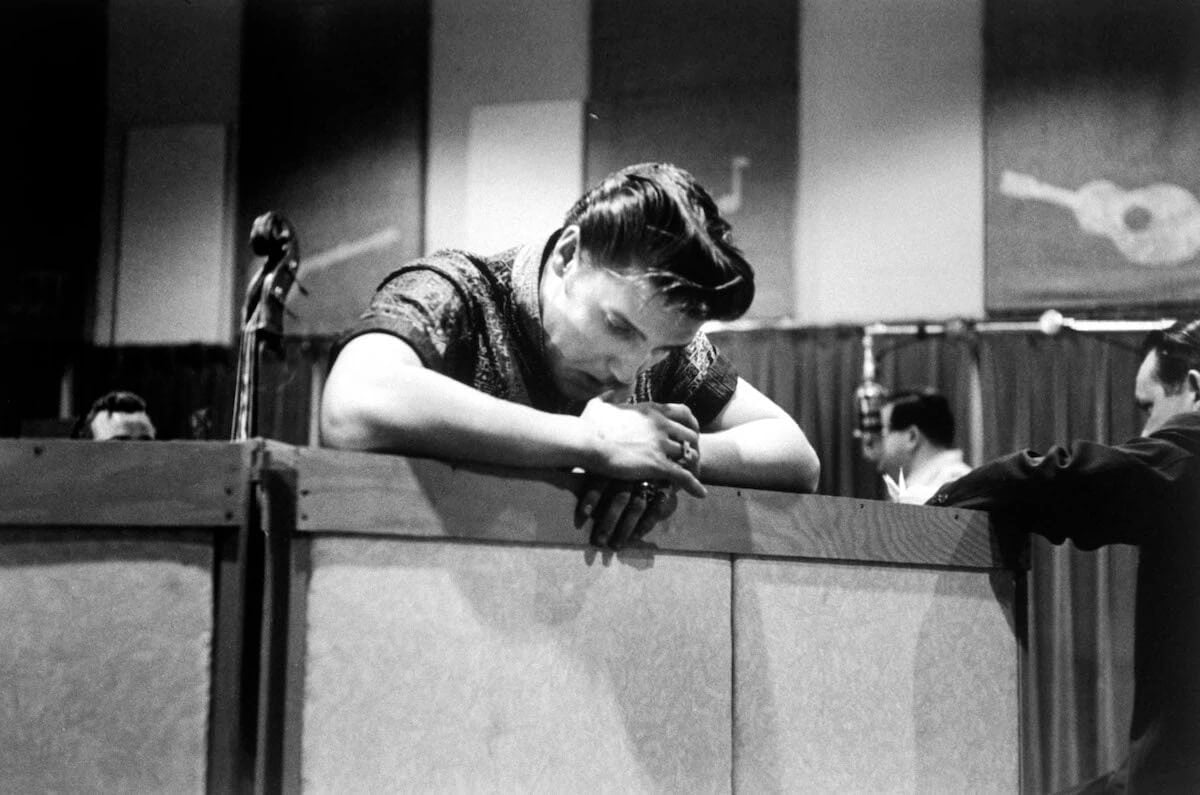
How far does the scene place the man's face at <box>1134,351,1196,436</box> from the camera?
110 inches

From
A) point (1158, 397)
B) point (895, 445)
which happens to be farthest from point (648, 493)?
point (895, 445)

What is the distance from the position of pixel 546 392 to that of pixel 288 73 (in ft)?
19.1

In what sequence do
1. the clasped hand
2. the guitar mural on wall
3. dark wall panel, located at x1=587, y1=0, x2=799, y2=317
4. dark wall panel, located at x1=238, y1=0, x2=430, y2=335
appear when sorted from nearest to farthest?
the clasped hand → the guitar mural on wall → dark wall panel, located at x1=587, y1=0, x2=799, y2=317 → dark wall panel, located at x1=238, y1=0, x2=430, y2=335

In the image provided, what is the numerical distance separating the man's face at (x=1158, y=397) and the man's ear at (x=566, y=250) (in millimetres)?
1737

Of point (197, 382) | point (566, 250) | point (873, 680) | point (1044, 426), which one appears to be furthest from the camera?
point (197, 382)

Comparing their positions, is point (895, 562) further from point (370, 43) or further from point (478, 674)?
point (370, 43)

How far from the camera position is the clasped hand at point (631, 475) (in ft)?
4.52

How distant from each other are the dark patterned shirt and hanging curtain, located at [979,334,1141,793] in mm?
4254

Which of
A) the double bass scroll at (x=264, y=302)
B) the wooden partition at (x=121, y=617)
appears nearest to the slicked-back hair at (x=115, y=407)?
the double bass scroll at (x=264, y=302)

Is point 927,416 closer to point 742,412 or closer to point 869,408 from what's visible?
point 869,408

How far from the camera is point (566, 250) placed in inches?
61.3

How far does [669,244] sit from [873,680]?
0.64 metres

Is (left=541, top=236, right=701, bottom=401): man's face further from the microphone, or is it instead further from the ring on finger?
the microphone

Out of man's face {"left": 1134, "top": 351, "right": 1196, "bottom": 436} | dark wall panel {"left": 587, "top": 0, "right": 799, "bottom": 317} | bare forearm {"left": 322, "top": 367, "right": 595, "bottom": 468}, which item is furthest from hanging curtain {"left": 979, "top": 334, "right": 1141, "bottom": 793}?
bare forearm {"left": 322, "top": 367, "right": 595, "bottom": 468}
